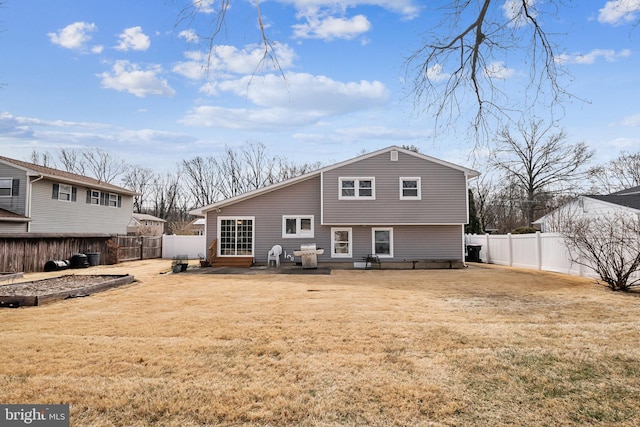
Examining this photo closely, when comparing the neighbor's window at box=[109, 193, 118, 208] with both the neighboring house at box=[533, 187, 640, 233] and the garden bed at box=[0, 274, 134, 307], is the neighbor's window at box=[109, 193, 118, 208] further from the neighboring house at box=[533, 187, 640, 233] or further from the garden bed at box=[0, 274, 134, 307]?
the neighboring house at box=[533, 187, 640, 233]

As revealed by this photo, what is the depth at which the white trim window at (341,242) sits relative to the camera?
1719 centimetres

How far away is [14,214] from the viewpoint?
1725cm

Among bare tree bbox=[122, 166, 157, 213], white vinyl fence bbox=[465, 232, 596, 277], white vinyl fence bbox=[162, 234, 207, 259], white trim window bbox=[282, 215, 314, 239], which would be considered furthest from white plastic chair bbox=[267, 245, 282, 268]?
bare tree bbox=[122, 166, 157, 213]

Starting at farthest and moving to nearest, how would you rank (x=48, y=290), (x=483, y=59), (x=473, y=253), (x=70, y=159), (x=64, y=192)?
(x=70, y=159) → (x=473, y=253) → (x=64, y=192) → (x=48, y=290) → (x=483, y=59)

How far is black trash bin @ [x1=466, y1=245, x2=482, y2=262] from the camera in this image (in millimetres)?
20203

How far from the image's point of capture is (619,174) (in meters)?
32.8

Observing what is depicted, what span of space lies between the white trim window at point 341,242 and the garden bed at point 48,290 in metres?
8.79

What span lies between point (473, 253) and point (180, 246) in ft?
60.3

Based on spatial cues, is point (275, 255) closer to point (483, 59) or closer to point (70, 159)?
point (483, 59)

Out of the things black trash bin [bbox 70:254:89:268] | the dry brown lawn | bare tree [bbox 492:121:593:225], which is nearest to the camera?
the dry brown lawn

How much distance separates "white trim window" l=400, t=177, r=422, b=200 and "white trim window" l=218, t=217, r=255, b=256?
714 centimetres

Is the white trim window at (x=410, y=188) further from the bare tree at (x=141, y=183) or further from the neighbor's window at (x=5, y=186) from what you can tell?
the bare tree at (x=141, y=183)

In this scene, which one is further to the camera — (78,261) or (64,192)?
(64,192)

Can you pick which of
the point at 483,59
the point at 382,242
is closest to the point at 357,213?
the point at 382,242
